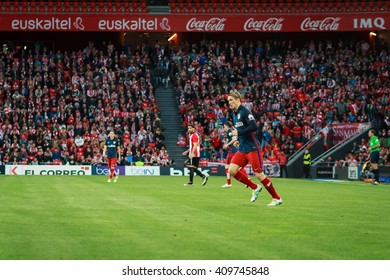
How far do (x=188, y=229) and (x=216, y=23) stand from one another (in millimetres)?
41265

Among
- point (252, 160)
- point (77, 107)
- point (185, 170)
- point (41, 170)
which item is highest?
point (77, 107)

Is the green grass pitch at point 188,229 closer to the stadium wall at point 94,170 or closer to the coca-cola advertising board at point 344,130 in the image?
the stadium wall at point 94,170

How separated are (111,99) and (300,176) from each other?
500 inches

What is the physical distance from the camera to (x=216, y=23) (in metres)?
52.3

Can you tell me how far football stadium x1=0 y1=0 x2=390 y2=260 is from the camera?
37.5 meters

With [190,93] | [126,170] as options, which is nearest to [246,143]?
[126,170]

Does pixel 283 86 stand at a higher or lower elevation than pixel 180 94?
higher

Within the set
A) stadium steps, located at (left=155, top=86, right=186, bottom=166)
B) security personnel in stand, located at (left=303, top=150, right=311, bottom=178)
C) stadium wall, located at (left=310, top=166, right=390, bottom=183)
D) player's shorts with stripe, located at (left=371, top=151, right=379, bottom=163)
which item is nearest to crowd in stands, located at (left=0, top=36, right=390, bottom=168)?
stadium steps, located at (left=155, top=86, right=186, bottom=166)

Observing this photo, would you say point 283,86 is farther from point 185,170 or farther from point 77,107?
point 77,107

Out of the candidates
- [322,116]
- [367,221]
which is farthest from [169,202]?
[322,116]

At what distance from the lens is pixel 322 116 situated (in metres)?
45.2

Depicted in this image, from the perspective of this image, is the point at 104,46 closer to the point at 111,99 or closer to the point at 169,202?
the point at 111,99

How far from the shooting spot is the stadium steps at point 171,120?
151ft

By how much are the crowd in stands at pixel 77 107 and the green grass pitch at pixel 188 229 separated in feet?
77.5
